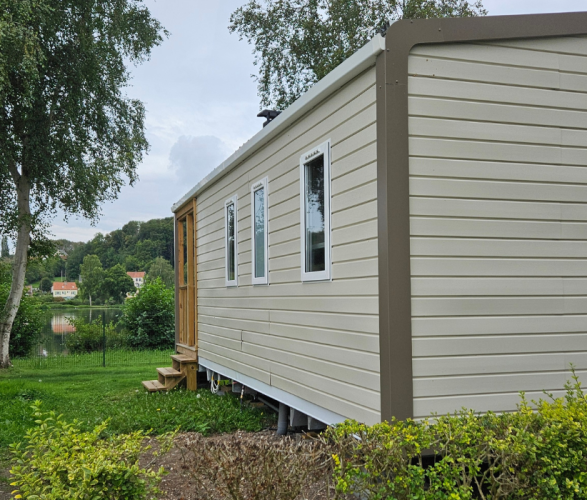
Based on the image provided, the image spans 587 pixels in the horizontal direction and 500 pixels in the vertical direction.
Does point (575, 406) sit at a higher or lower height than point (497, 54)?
lower

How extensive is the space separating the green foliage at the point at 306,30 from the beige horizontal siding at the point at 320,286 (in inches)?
487

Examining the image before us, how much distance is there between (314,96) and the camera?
4.94m

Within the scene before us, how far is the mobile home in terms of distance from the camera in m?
3.82

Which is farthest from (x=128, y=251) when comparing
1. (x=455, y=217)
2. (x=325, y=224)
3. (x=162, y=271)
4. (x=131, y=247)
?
(x=455, y=217)

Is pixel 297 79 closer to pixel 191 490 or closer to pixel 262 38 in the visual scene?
pixel 262 38

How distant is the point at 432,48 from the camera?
3955mm

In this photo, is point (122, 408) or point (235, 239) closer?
point (235, 239)

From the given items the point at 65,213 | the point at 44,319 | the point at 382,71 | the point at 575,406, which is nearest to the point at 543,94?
the point at 382,71

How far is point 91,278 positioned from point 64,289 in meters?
2.87

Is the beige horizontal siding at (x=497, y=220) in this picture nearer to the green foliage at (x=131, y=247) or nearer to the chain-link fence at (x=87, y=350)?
the chain-link fence at (x=87, y=350)

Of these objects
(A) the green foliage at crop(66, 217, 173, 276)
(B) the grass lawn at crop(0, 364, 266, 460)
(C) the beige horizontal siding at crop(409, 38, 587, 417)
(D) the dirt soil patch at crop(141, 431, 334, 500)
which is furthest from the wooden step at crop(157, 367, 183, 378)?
(A) the green foliage at crop(66, 217, 173, 276)

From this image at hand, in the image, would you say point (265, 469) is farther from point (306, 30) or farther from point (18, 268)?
point (306, 30)

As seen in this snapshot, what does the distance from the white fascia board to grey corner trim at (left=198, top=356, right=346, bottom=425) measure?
2.55 m

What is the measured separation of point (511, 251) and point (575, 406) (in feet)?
3.60
